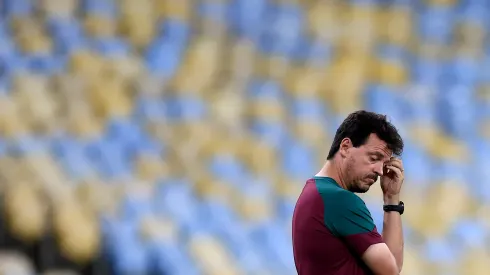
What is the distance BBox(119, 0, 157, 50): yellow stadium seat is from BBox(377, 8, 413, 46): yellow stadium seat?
156 cm

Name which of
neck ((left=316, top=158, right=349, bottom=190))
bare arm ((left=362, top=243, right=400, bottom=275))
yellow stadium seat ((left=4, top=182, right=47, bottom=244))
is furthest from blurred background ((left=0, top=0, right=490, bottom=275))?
bare arm ((left=362, top=243, right=400, bottom=275))

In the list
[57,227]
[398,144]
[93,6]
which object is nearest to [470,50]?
[93,6]

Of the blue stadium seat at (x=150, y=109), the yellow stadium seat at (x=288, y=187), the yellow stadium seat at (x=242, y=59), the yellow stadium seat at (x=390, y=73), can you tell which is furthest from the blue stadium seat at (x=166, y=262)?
the yellow stadium seat at (x=390, y=73)

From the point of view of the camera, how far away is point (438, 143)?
6.02m

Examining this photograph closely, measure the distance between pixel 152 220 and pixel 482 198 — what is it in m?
2.10

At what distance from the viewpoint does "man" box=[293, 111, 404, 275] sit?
182cm

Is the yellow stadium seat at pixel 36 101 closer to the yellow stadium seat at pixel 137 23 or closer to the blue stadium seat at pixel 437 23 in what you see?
the yellow stadium seat at pixel 137 23

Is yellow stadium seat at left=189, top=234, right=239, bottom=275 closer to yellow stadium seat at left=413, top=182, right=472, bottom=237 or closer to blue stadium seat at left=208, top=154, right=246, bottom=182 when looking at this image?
blue stadium seat at left=208, top=154, right=246, bottom=182

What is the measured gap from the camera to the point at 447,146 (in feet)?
19.8

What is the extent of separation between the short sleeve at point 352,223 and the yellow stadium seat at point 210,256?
269cm

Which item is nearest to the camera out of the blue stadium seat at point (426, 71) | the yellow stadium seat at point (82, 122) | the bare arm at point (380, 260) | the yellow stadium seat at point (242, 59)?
the bare arm at point (380, 260)

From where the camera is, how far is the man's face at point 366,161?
1.87 metres

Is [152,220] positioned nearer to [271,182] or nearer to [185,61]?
[271,182]

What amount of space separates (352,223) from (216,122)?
359 cm
